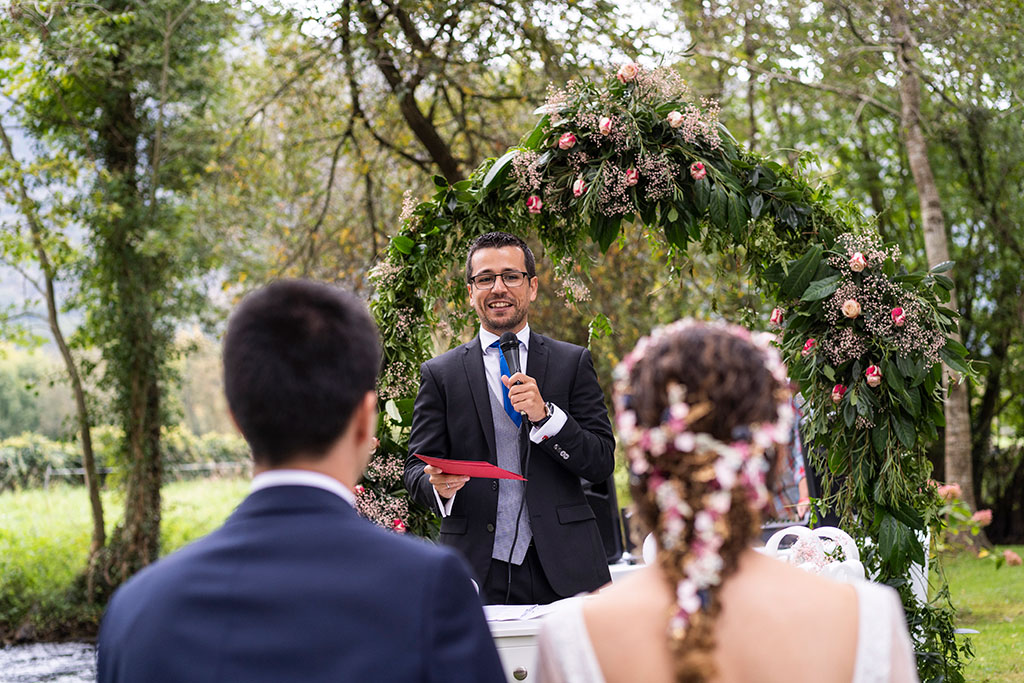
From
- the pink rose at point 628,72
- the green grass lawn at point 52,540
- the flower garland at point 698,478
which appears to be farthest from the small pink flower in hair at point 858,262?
the green grass lawn at point 52,540

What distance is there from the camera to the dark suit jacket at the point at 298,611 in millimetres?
1391

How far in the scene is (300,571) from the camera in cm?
142

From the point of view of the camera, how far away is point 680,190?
413 centimetres

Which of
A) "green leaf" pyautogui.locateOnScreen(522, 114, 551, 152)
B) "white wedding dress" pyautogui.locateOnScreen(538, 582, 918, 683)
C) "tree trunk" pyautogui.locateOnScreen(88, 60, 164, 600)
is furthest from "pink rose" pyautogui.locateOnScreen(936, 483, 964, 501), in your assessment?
"tree trunk" pyautogui.locateOnScreen(88, 60, 164, 600)

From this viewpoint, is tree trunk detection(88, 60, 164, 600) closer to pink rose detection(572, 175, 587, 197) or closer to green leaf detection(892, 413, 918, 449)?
pink rose detection(572, 175, 587, 197)

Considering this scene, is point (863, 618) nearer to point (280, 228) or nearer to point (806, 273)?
point (806, 273)

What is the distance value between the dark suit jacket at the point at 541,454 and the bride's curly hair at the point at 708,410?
1831mm

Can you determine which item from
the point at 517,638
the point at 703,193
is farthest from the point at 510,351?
the point at 703,193

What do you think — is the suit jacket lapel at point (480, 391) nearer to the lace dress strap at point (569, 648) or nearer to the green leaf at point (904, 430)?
the green leaf at point (904, 430)

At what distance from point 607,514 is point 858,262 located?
2413mm

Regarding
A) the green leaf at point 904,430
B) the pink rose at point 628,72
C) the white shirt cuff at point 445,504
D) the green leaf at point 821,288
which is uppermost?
the pink rose at point 628,72

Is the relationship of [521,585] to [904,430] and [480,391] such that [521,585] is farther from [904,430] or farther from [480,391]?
[904,430]

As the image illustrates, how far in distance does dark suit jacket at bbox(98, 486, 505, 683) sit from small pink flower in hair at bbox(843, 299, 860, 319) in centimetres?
289

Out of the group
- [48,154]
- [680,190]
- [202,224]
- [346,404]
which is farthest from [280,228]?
[346,404]
